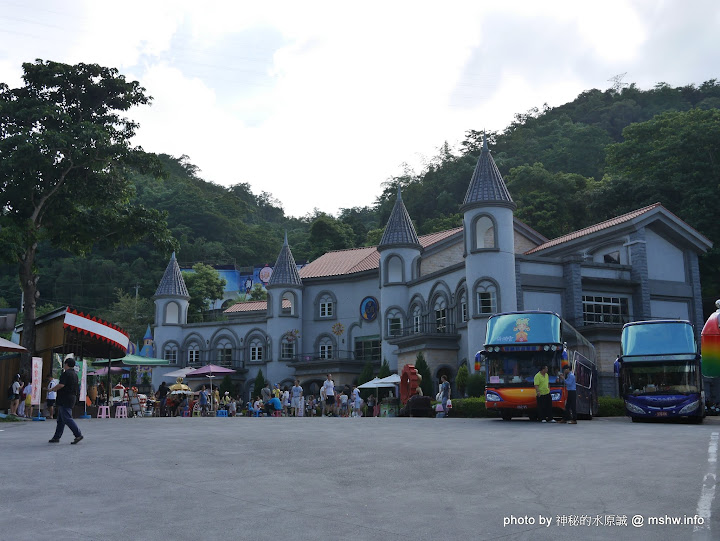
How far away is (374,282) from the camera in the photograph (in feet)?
188

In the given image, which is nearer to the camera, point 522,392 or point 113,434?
point 113,434

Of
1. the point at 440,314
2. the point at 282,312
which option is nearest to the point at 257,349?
the point at 282,312

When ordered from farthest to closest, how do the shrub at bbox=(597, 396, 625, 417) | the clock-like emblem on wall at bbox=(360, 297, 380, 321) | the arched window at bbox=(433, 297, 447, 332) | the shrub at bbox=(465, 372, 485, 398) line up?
the clock-like emblem on wall at bbox=(360, 297, 380, 321), the arched window at bbox=(433, 297, 447, 332), the shrub at bbox=(465, 372, 485, 398), the shrub at bbox=(597, 396, 625, 417)

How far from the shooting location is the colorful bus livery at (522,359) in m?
24.0

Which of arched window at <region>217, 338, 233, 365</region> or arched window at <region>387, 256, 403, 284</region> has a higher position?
arched window at <region>387, 256, 403, 284</region>

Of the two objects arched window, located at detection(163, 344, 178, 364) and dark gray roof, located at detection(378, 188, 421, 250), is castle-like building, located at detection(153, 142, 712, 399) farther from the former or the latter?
arched window, located at detection(163, 344, 178, 364)

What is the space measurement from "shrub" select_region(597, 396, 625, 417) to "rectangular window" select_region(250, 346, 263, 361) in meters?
34.5

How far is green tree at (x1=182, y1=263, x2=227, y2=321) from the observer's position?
87.7m

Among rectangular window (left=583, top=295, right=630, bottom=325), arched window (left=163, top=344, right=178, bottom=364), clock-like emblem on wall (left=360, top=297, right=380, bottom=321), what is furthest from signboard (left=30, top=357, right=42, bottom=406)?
arched window (left=163, top=344, right=178, bottom=364)

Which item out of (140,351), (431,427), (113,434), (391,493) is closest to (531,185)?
(140,351)

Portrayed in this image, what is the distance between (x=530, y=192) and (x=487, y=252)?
93.9ft

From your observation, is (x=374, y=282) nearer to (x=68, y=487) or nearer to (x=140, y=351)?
(x=140, y=351)

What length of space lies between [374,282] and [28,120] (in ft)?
108

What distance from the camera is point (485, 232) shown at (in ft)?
144
